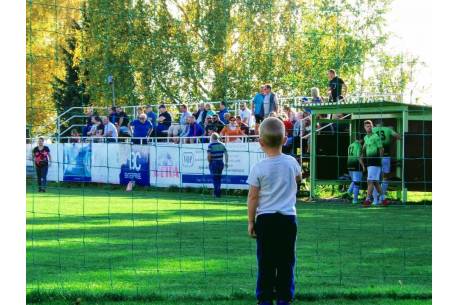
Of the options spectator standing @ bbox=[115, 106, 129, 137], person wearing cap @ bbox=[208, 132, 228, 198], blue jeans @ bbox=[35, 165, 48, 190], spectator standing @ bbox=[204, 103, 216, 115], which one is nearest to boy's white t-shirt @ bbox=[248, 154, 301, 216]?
spectator standing @ bbox=[115, 106, 129, 137]

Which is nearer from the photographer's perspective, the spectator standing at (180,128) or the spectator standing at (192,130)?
the spectator standing at (180,128)

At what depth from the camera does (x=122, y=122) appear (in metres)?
23.1

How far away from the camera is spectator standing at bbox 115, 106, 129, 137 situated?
20.3 m

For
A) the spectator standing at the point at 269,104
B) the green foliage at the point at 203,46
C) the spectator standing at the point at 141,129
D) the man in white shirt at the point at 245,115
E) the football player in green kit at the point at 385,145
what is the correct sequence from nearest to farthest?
the green foliage at the point at 203,46 < the spectator standing at the point at 269,104 < the football player in green kit at the point at 385,145 < the spectator standing at the point at 141,129 < the man in white shirt at the point at 245,115

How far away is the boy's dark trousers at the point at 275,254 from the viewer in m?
6.80

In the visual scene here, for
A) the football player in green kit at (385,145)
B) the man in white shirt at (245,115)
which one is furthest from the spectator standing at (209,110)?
the football player in green kit at (385,145)

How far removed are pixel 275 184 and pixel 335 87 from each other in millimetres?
12880

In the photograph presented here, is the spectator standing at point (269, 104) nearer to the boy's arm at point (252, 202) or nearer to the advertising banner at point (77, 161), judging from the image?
the advertising banner at point (77, 161)

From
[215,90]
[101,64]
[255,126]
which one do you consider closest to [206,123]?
[255,126]

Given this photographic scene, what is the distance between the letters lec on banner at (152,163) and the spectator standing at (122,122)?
670mm

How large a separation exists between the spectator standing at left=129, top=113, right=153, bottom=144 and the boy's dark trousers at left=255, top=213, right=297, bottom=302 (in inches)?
650

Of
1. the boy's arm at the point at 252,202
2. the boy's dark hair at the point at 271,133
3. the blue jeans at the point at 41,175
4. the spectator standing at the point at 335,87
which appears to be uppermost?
the spectator standing at the point at 335,87
